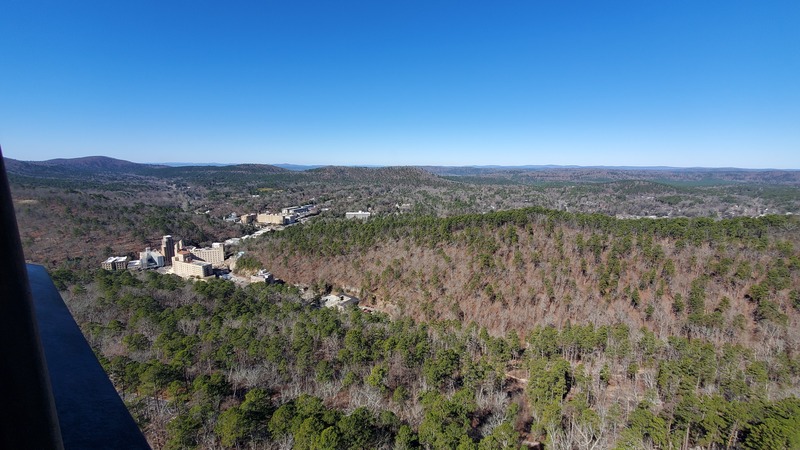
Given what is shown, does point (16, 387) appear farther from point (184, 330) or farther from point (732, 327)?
point (732, 327)

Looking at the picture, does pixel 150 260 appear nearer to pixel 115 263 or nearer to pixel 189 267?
pixel 115 263

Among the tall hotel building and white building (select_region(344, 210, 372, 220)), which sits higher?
white building (select_region(344, 210, 372, 220))

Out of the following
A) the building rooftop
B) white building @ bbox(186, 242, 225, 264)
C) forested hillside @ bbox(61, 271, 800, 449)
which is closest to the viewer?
forested hillside @ bbox(61, 271, 800, 449)

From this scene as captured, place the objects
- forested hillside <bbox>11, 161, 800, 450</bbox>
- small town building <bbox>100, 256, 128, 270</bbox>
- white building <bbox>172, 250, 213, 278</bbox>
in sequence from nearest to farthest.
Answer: forested hillside <bbox>11, 161, 800, 450</bbox>, white building <bbox>172, 250, 213, 278</bbox>, small town building <bbox>100, 256, 128, 270</bbox>

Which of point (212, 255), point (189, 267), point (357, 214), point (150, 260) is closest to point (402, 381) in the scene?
point (189, 267)

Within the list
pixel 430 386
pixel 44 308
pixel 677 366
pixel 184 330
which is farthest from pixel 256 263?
pixel 44 308

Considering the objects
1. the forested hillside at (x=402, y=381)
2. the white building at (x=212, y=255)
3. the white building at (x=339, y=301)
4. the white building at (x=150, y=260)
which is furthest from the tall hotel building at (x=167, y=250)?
the white building at (x=339, y=301)

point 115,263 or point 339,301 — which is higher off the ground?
point 115,263

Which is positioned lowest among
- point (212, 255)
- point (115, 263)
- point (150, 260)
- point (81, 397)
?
point (150, 260)

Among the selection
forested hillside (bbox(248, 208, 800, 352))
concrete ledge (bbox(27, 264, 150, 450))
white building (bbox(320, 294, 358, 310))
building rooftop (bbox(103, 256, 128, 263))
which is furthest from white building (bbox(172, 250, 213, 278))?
concrete ledge (bbox(27, 264, 150, 450))

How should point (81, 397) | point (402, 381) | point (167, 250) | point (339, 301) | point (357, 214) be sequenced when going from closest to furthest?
point (81, 397), point (402, 381), point (339, 301), point (167, 250), point (357, 214)

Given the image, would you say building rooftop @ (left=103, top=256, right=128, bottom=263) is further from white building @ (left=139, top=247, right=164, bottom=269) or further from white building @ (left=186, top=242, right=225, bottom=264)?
white building @ (left=186, top=242, right=225, bottom=264)

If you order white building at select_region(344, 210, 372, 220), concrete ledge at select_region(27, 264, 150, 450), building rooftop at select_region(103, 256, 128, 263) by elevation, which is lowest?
building rooftop at select_region(103, 256, 128, 263)
